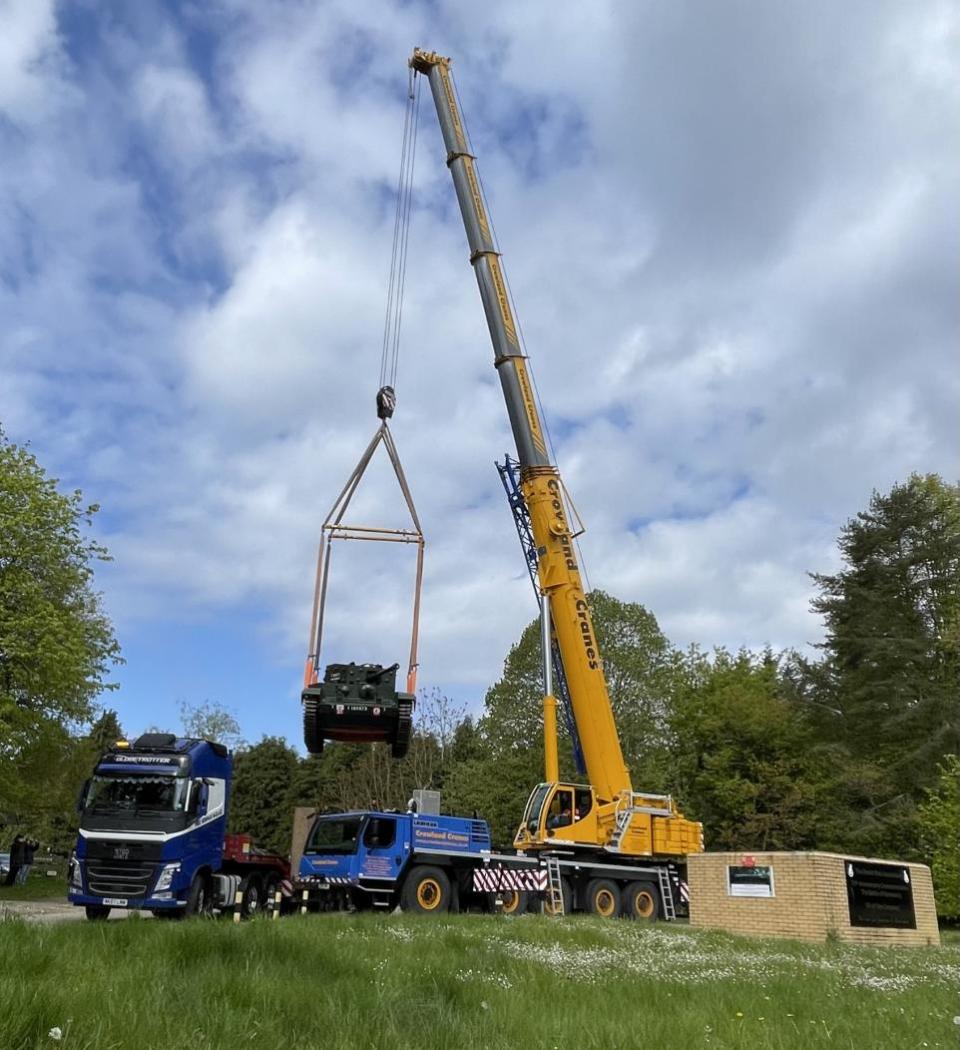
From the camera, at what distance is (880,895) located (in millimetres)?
18141

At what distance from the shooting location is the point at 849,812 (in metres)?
33.3

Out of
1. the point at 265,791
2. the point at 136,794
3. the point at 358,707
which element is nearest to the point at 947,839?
the point at 358,707

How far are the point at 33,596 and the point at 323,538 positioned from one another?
1342cm

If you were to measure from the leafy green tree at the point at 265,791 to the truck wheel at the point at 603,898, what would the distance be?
51.6 metres

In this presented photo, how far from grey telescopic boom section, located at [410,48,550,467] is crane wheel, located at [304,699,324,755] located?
999 centimetres

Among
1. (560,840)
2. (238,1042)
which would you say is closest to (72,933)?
(238,1042)

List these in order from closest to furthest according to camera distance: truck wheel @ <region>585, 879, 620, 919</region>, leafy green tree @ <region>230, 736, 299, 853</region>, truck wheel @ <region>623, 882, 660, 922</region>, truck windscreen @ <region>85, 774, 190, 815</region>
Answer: truck windscreen @ <region>85, 774, 190, 815</region> < truck wheel @ <region>585, 879, 620, 919</region> < truck wheel @ <region>623, 882, 660, 922</region> < leafy green tree @ <region>230, 736, 299, 853</region>


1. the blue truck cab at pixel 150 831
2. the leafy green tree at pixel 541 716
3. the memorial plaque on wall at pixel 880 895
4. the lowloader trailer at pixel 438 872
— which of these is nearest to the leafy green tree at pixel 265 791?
the leafy green tree at pixel 541 716

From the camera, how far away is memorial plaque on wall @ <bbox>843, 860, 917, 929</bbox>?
58.1ft

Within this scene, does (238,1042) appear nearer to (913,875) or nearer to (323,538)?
(323,538)

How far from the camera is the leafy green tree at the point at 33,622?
24.2 metres

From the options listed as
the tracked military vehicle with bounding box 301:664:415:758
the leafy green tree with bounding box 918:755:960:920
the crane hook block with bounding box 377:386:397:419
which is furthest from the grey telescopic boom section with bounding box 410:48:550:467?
the leafy green tree with bounding box 918:755:960:920

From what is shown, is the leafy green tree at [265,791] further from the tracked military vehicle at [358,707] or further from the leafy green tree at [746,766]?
the tracked military vehicle at [358,707]

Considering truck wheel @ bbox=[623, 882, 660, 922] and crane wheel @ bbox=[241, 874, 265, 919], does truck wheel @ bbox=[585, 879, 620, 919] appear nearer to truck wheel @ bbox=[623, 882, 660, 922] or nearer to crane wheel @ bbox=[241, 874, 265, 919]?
truck wheel @ bbox=[623, 882, 660, 922]
